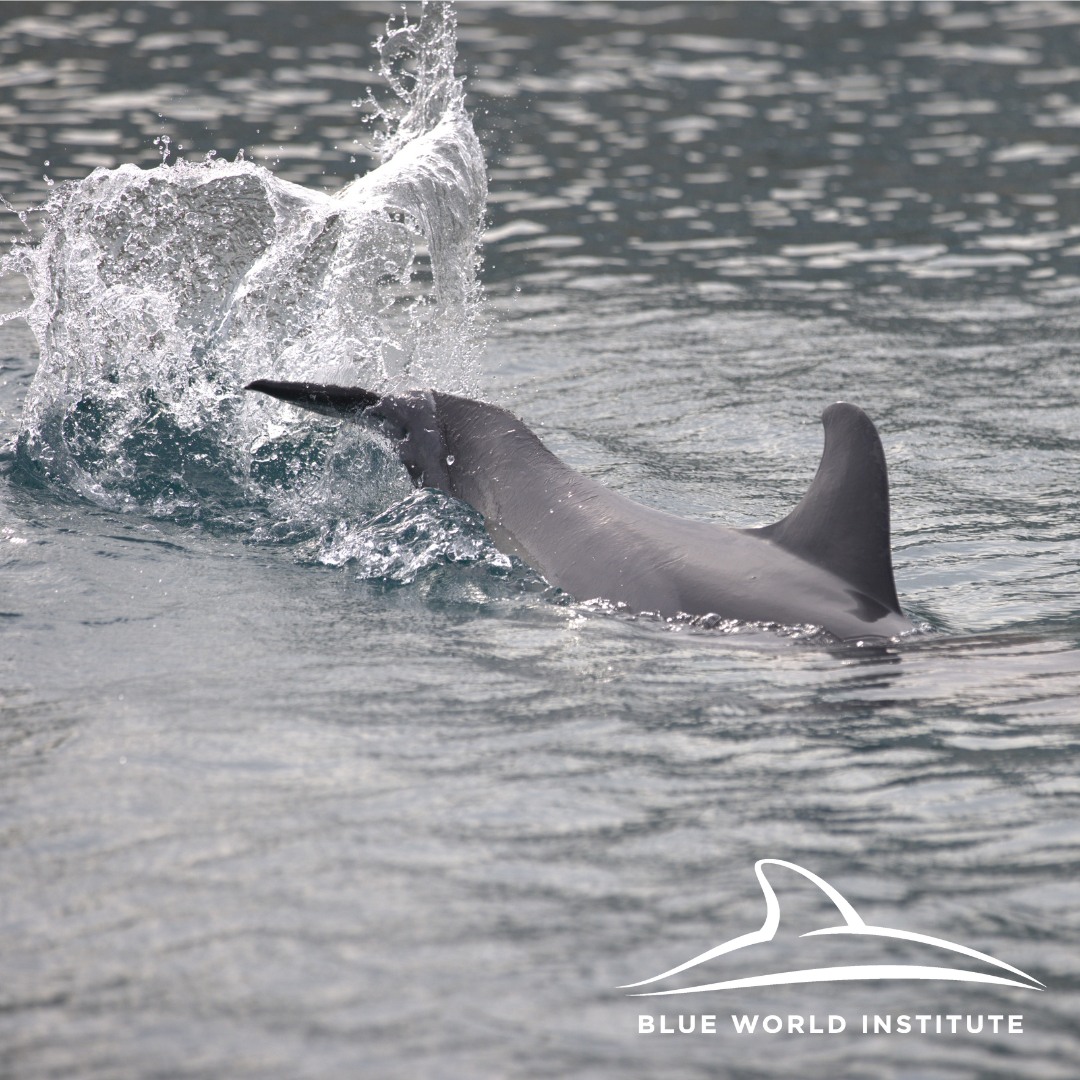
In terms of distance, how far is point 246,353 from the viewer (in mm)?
10727

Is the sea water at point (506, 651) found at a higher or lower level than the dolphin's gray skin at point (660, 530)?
lower

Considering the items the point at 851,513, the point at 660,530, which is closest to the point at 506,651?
the point at 660,530

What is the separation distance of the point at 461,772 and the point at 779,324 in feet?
28.8

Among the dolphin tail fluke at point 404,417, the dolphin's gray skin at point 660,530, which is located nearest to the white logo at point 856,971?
the dolphin's gray skin at point 660,530

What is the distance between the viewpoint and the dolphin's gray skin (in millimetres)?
6988

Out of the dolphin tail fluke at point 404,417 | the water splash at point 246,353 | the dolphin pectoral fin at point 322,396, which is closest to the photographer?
the dolphin pectoral fin at point 322,396

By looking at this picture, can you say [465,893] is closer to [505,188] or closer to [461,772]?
[461,772]

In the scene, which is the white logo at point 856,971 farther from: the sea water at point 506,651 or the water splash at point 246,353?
the water splash at point 246,353

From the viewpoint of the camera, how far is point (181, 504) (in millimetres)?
9086

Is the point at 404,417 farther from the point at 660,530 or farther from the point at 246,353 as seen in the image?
the point at 246,353

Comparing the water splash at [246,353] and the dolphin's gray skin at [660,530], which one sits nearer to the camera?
the dolphin's gray skin at [660,530]

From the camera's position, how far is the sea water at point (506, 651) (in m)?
4.45

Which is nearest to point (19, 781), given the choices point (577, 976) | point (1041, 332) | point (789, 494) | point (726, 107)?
point (577, 976)

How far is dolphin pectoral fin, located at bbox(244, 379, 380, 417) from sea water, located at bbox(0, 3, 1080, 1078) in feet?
1.76
